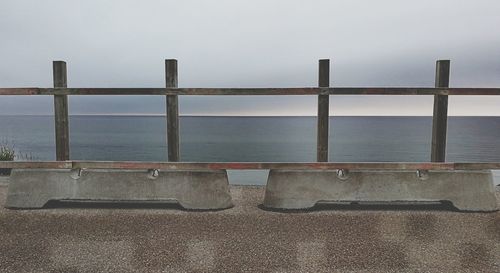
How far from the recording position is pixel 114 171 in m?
5.19

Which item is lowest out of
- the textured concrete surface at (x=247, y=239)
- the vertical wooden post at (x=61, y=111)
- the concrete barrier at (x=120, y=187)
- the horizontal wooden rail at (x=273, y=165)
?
the textured concrete surface at (x=247, y=239)

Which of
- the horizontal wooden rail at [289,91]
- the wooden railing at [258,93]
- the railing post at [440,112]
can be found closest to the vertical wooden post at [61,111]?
the wooden railing at [258,93]

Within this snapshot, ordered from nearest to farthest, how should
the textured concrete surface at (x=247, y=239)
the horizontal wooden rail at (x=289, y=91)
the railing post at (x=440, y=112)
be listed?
1. the textured concrete surface at (x=247, y=239)
2. the horizontal wooden rail at (x=289, y=91)
3. the railing post at (x=440, y=112)

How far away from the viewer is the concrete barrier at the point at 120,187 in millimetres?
5098

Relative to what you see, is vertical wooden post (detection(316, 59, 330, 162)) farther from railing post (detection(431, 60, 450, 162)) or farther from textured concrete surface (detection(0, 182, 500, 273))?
railing post (detection(431, 60, 450, 162))

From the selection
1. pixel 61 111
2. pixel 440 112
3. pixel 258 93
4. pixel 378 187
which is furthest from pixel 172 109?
pixel 440 112

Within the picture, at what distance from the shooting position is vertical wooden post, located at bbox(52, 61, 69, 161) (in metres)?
5.44

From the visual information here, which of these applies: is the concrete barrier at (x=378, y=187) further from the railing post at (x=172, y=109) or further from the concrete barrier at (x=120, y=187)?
the railing post at (x=172, y=109)

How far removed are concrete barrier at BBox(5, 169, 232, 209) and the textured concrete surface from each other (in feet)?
0.58

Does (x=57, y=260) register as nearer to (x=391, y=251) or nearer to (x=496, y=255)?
(x=391, y=251)

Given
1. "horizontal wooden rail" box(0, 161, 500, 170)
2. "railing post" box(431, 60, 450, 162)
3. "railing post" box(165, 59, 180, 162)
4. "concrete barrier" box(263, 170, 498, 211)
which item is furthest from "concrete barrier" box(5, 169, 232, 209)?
"railing post" box(431, 60, 450, 162)

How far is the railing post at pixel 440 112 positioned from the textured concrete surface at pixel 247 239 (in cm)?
91

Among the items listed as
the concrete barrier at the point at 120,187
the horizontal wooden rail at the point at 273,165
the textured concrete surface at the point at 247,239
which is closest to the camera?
the textured concrete surface at the point at 247,239

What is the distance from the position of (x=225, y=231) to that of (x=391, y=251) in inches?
68.5
